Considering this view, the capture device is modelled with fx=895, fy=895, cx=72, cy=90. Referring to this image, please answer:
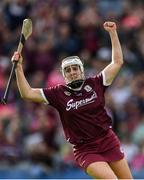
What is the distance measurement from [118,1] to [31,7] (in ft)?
5.71

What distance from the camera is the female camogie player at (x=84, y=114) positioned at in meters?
9.92

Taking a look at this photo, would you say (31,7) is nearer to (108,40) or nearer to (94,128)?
(108,40)

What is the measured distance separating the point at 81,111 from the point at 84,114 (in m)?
0.05

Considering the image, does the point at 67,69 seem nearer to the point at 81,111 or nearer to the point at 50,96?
the point at 50,96

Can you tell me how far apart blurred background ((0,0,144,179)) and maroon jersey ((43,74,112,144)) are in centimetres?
301

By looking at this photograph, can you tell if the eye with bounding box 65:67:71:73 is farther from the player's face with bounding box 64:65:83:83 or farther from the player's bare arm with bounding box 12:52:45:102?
the player's bare arm with bounding box 12:52:45:102

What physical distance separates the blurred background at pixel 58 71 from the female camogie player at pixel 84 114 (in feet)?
9.47

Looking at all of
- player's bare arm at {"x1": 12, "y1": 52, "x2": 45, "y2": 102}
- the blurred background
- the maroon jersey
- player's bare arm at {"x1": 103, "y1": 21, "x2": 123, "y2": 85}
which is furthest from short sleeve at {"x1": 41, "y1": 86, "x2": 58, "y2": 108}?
the blurred background

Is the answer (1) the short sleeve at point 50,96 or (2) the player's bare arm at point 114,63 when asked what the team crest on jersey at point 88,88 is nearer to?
(2) the player's bare arm at point 114,63

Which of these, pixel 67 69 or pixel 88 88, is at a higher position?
pixel 67 69

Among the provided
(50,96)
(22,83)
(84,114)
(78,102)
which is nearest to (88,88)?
(78,102)

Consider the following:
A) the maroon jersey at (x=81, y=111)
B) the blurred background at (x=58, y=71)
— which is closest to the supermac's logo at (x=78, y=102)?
the maroon jersey at (x=81, y=111)

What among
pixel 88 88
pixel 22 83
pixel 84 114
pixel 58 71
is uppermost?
pixel 22 83

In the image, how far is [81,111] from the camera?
9.95 meters
